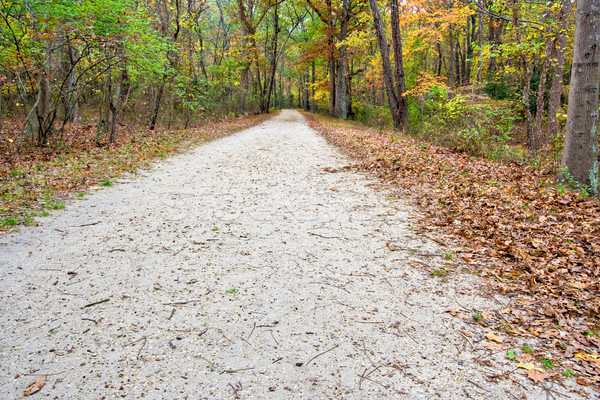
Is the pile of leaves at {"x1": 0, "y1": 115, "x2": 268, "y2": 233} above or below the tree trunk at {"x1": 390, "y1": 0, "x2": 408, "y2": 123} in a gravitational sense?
below

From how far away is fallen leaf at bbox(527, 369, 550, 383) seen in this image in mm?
2156

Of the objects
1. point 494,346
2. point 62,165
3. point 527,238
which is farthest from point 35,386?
point 62,165

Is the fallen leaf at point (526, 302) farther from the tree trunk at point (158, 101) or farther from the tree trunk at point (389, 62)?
the tree trunk at point (158, 101)

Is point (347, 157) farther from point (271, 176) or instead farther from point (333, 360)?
point (333, 360)

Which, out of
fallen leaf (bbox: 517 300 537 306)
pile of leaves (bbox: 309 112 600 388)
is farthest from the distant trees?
fallen leaf (bbox: 517 300 537 306)

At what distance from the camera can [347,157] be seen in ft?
31.8

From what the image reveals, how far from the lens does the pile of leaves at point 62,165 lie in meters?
5.02

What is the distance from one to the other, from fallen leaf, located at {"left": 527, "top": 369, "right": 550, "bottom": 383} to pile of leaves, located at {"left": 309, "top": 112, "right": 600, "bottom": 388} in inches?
→ 8.2

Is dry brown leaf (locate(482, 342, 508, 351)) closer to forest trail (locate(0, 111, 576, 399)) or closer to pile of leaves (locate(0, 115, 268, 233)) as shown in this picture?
forest trail (locate(0, 111, 576, 399))

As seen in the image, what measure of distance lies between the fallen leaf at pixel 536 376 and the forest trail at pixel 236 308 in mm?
62

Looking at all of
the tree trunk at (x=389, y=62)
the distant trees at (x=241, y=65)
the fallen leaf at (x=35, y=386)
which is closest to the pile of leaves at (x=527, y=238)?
the distant trees at (x=241, y=65)

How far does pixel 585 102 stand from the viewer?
219 inches

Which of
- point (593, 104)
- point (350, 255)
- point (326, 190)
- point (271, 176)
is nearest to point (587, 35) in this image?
point (593, 104)

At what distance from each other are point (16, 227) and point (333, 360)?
426 centimetres
